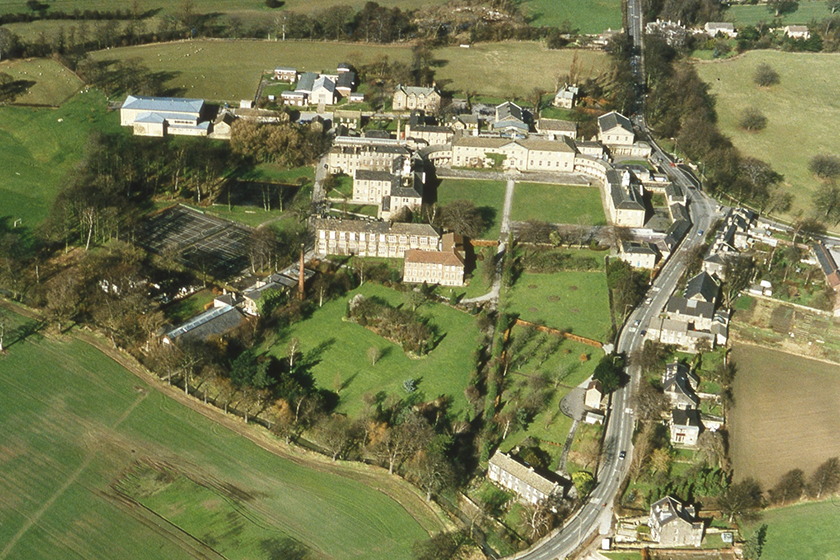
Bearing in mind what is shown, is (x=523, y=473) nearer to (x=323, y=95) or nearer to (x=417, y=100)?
(x=417, y=100)

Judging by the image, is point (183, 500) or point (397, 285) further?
point (397, 285)

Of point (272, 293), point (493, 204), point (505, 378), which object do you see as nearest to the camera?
point (505, 378)

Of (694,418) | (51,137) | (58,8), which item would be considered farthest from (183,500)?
(58,8)

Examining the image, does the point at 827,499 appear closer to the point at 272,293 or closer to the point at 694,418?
the point at 694,418

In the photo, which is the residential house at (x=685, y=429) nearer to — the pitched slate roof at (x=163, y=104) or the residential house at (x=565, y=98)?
the residential house at (x=565, y=98)

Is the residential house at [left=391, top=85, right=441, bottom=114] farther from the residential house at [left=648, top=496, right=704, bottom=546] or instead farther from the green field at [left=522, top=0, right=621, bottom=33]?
the residential house at [left=648, top=496, right=704, bottom=546]

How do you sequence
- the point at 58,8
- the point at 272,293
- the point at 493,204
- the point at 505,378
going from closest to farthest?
the point at 505,378
the point at 272,293
the point at 493,204
the point at 58,8

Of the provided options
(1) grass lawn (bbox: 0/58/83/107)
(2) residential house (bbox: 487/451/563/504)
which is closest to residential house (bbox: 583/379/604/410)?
(2) residential house (bbox: 487/451/563/504)
